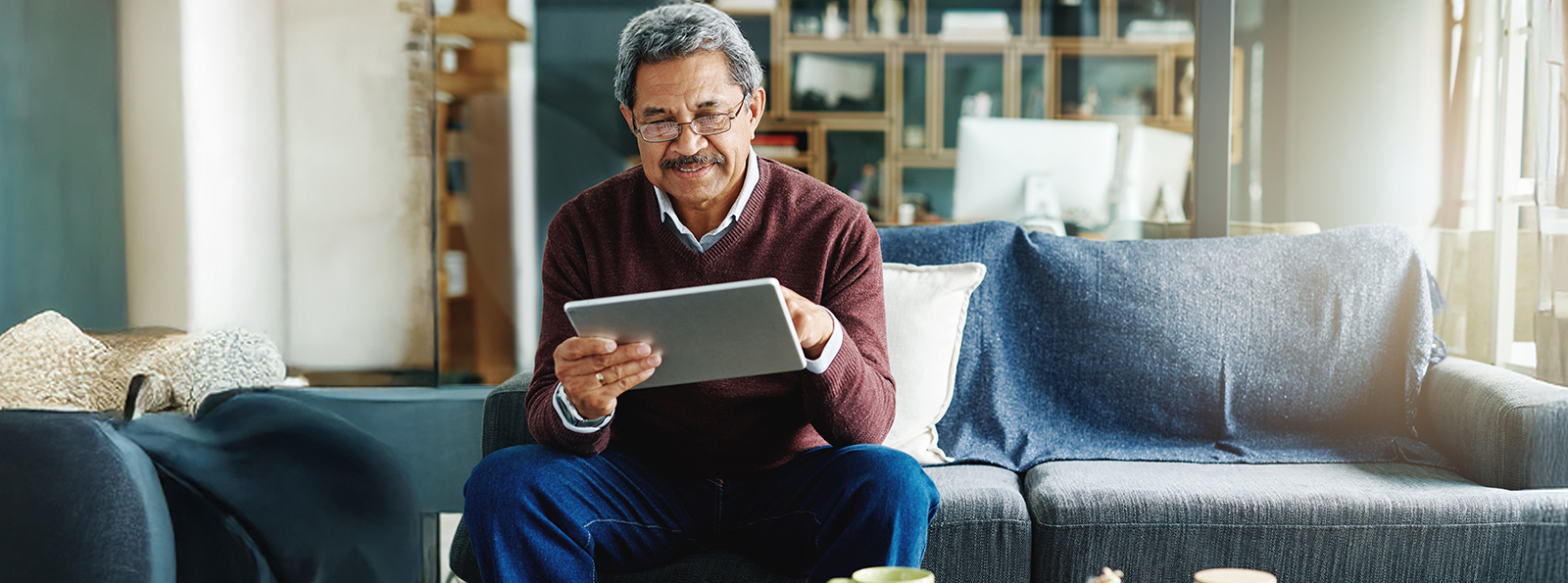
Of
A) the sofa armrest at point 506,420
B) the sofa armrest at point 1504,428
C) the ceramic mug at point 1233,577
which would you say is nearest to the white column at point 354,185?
the sofa armrest at point 506,420

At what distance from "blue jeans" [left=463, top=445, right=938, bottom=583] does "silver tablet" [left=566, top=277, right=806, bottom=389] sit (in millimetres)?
190

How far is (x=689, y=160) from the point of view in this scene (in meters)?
1.32

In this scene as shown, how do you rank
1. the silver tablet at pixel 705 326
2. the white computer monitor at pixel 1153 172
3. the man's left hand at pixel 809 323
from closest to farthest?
1. the silver tablet at pixel 705 326
2. the man's left hand at pixel 809 323
3. the white computer monitor at pixel 1153 172

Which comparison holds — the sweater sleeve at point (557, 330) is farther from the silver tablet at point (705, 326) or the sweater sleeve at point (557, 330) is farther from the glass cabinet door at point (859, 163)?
the glass cabinet door at point (859, 163)

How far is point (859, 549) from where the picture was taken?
1.16 m

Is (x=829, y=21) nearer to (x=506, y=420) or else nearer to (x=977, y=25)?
(x=977, y=25)

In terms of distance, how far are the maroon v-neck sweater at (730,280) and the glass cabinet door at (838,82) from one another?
3.30 metres

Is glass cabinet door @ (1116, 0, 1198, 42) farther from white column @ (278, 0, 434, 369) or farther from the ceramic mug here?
the ceramic mug

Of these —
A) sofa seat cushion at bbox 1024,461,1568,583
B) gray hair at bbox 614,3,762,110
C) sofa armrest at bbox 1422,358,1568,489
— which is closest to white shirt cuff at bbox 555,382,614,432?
gray hair at bbox 614,3,762,110

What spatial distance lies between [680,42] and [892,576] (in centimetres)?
74

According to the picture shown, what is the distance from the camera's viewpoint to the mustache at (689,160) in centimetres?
132

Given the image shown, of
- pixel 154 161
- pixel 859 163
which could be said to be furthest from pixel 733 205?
pixel 859 163

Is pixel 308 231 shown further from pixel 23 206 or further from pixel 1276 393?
pixel 1276 393

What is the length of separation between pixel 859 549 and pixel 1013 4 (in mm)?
3906
